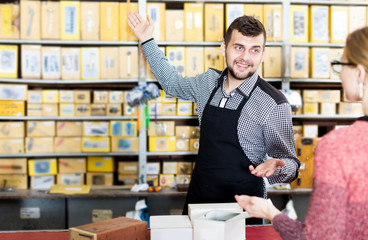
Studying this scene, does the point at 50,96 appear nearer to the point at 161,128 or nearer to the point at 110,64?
the point at 110,64

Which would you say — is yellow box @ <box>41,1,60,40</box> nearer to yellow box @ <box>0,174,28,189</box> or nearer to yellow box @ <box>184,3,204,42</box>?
yellow box @ <box>184,3,204,42</box>

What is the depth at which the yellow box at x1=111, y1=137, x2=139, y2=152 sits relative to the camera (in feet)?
12.1

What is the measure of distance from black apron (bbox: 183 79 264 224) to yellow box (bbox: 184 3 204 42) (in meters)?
1.92

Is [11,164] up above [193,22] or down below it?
below

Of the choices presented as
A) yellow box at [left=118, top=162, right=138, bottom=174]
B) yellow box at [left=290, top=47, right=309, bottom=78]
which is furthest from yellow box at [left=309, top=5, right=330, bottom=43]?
yellow box at [left=118, top=162, right=138, bottom=174]

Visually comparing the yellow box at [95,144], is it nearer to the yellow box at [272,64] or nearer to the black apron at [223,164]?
the yellow box at [272,64]

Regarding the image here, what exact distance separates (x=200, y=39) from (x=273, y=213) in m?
2.86

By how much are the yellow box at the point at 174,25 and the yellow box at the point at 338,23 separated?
4.53ft

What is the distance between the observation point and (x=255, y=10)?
3.70 meters

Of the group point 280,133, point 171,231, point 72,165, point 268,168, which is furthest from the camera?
point 72,165

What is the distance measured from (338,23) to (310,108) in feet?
2.68

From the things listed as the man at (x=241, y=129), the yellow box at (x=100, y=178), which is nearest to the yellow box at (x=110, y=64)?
the yellow box at (x=100, y=178)

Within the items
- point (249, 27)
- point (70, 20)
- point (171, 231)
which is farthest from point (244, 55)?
point (70, 20)

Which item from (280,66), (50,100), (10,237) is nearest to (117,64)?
(50,100)
